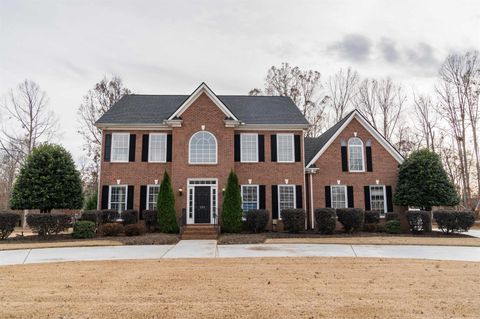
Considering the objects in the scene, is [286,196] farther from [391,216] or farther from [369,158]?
[391,216]

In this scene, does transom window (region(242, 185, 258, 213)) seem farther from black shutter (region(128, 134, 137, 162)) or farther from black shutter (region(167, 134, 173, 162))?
black shutter (region(128, 134, 137, 162))

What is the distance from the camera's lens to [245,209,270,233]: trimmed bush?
58.3 feet

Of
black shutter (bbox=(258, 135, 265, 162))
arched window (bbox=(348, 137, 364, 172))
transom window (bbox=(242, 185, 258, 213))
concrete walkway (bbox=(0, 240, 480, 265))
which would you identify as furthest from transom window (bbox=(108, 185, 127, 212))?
arched window (bbox=(348, 137, 364, 172))

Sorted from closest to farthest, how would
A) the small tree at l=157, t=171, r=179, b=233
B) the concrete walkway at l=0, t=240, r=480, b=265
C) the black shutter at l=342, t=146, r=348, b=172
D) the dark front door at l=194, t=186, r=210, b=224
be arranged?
1. the concrete walkway at l=0, t=240, r=480, b=265
2. the small tree at l=157, t=171, r=179, b=233
3. the dark front door at l=194, t=186, r=210, b=224
4. the black shutter at l=342, t=146, r=348, b=172

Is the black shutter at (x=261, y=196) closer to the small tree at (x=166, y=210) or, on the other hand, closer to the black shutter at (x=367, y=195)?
the small tree at (x=166, y=210)

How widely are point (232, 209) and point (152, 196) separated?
4.76 metres

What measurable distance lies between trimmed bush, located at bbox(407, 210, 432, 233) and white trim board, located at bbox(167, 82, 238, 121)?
10.9 metres

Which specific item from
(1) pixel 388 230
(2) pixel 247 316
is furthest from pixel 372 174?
(2) pixel 247 316

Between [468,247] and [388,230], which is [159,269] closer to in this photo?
[468,247]

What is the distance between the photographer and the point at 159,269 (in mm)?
8922

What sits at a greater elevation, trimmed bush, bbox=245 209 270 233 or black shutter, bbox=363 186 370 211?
black shutter, bbox=363 186 370 211

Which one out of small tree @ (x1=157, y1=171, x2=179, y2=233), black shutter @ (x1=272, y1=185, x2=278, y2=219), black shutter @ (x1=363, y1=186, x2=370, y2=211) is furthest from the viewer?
black shutter @ (x1=363, y1=186, x2=370, y2=211)

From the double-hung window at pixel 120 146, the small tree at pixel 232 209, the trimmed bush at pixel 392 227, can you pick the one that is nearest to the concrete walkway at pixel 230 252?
the small tree at pixel 232 209

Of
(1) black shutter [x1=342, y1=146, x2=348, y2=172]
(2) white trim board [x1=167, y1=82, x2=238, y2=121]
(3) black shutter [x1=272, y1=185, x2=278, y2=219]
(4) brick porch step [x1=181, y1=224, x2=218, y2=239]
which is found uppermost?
(2) white trim board [x1=167, y1=82, x2=238, y2=121]
